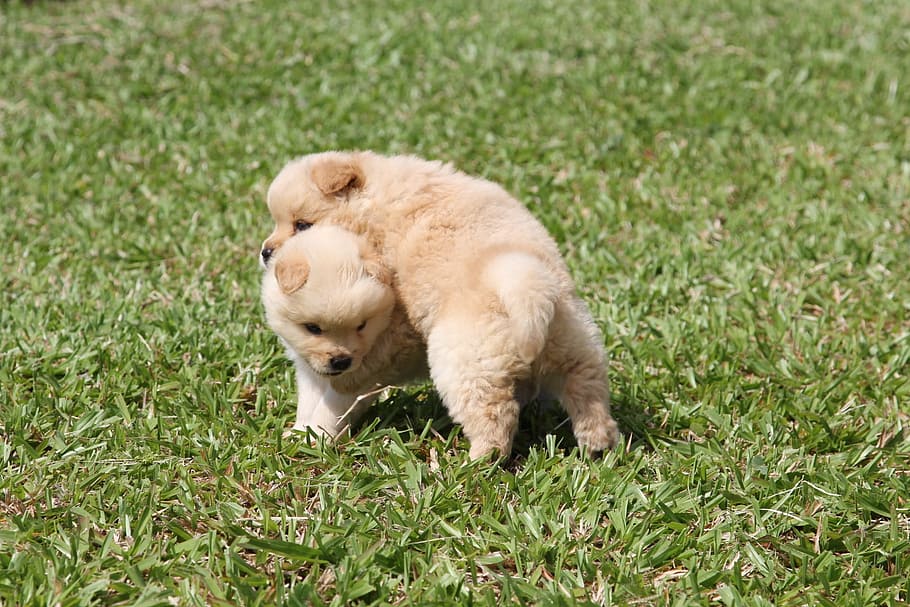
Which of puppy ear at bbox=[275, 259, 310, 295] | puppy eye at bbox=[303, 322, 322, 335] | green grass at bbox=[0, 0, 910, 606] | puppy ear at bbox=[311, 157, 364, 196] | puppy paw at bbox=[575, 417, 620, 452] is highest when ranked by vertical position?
puppy ear at bbox=[311, 157, 364, 196]

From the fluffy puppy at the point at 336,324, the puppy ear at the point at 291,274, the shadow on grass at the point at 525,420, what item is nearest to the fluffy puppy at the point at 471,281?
the fluffy puppy at the point at 336,324

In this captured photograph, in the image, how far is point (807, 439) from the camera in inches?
164

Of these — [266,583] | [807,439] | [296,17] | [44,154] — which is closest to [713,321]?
[807,439]

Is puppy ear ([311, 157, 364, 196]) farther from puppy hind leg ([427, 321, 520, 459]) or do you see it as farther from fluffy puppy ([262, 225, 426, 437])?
puppy hind leg ([427, 321, 520, 459])

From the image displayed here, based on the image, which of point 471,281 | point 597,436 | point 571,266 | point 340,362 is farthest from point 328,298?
point 571,266

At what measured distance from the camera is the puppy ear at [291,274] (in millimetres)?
3582

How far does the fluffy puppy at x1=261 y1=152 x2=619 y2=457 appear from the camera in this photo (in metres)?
3.48

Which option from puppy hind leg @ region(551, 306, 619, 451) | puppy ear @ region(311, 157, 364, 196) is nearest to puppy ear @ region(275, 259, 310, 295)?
puppy ear @ region(311, 157, 364, 196)

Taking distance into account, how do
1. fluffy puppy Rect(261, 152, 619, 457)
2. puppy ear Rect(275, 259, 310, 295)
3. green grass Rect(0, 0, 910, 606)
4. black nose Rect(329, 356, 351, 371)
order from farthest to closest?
black nose Rect(329, 356, 351, 371)
puppy ear Rect(275, 259, 310, 295)
fluffy puppy Rect(261, 152, 619, 457)
green grass Rect(0, 0, 910, 606)

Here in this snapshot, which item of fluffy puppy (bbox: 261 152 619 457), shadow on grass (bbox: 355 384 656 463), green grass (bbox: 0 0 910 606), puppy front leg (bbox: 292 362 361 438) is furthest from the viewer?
shadow on grass (bbox: 355 384 656 463)

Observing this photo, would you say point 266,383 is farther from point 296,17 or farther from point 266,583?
point 296,17

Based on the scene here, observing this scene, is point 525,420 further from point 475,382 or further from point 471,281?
point 471,281

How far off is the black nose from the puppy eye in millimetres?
112

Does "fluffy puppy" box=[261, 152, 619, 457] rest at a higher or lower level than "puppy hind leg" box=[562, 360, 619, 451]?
higher
